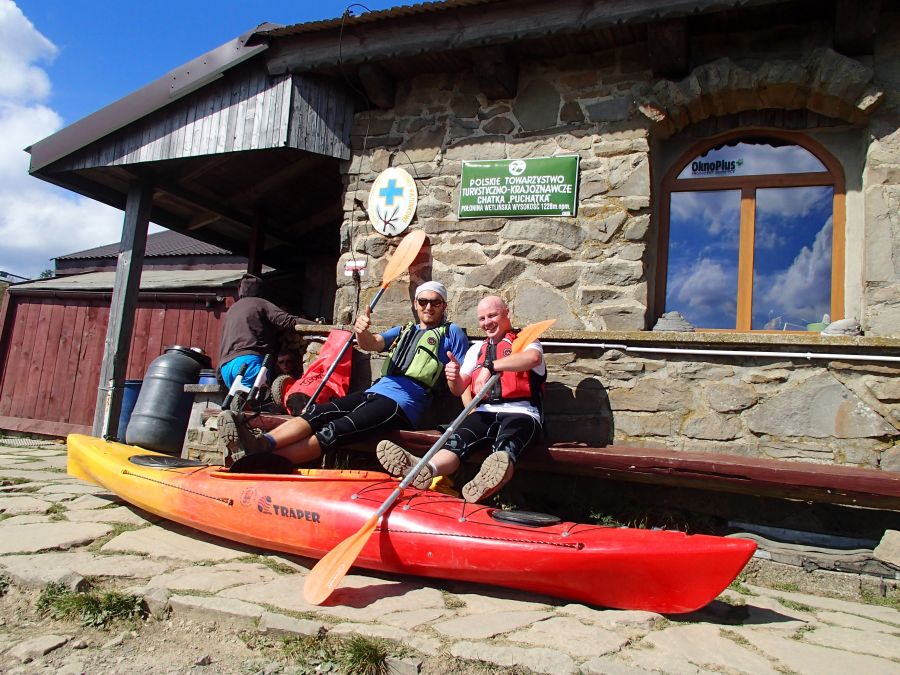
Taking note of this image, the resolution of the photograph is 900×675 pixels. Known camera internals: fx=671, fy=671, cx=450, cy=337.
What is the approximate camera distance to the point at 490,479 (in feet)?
11.2

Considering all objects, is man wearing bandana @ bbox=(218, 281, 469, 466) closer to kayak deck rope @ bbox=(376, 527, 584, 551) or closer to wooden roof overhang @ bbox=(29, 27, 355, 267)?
kayak deck rope @ bbox=(376, 527, 584, 551)

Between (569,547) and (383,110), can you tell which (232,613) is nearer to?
(569,547)

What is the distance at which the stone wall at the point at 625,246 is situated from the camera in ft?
13.1

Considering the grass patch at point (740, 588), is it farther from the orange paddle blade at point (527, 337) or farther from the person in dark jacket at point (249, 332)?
the person in dark jacket at point (249, 332)

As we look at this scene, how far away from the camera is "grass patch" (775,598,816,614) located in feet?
9.79

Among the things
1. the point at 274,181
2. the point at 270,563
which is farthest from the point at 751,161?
the point at 274,181

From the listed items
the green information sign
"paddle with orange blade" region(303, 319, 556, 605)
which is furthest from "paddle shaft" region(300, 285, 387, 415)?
"paddle with orange blade" region(303, 319, 556, 605)

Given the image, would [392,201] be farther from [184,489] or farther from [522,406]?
[184,489]

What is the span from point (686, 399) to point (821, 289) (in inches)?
53.6

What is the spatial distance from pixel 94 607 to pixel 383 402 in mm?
2014

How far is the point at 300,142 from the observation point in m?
5.72

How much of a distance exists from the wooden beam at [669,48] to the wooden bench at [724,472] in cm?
269

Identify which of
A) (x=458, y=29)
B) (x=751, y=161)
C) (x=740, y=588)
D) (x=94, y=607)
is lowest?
(x=94, y=607)

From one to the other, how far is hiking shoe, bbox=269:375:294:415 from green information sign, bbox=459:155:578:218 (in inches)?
76.9
